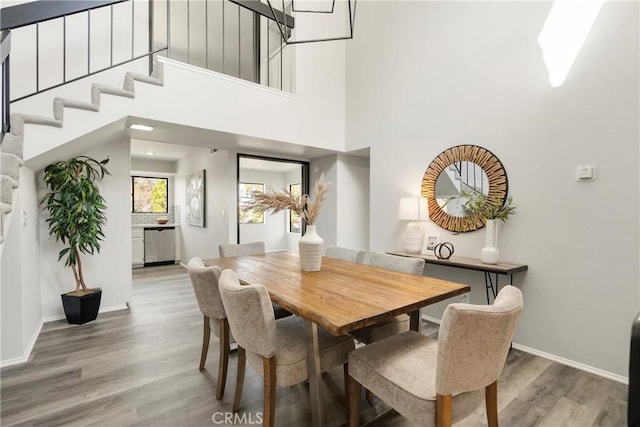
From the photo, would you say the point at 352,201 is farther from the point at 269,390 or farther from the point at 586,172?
the point at 269,390

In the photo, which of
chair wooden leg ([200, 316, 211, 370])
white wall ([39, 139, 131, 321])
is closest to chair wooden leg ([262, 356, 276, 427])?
chair wooden leg ([200, 316, 211, 370])

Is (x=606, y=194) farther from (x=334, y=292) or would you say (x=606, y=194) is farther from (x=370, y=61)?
(x=370, y=61)

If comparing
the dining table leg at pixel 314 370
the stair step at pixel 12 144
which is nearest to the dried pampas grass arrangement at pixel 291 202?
the dining table leg at pixel 314 370

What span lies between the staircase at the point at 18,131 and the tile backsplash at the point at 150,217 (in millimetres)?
4763

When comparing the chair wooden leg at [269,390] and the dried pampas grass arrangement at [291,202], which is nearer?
the chair wooden leg at [269,390]

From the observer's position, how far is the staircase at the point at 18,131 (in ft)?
5.98

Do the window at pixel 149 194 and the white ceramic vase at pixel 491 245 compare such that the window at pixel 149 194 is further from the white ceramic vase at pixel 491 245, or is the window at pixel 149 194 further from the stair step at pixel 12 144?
the white ceramic vase at pixel 491 245

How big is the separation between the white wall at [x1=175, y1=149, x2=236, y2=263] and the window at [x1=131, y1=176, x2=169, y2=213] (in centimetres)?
83

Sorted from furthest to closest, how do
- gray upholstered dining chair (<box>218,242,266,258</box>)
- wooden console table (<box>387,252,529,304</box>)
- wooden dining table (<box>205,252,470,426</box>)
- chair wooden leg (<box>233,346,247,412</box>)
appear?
1. gray upholstered dining chair (<box>218,242,266,258</box>)
2. wooden console table (<box>387,252,529,304</box>)
3. chair wooden leg (<box>233,346,247,412</box>)
4. wooden dining table (<box>205,252,470,426</box>)

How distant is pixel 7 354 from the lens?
233 centimetres

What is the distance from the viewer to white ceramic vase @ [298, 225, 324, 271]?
2096mm

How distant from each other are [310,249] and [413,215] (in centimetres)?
168

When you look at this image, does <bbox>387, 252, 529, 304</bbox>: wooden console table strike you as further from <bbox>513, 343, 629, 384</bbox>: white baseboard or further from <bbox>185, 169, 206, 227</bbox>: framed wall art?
<bbox>185, 169, 206, 227</bbox>: framed wall art

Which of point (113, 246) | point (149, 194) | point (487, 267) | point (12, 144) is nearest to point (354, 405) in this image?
point (487, 267)
